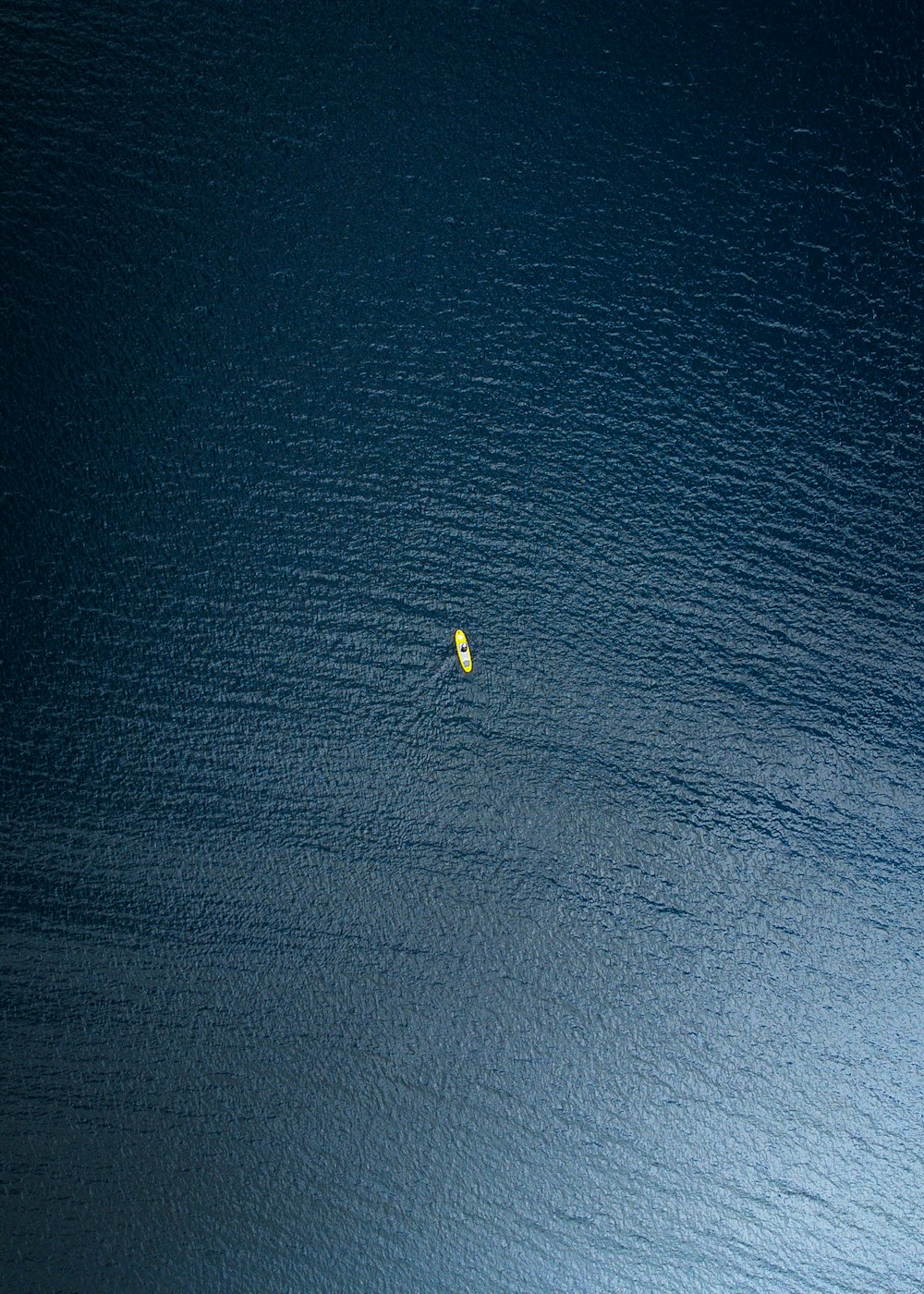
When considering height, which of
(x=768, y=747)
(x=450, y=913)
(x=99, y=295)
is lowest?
(x=450, y=913)

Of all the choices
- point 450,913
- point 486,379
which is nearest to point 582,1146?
point 450,913

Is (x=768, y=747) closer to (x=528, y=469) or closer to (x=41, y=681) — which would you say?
(x=528, y=469)

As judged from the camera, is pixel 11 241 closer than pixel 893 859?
Yes
